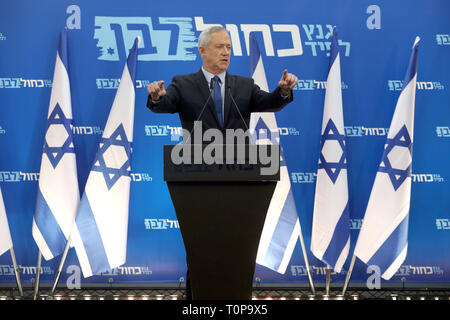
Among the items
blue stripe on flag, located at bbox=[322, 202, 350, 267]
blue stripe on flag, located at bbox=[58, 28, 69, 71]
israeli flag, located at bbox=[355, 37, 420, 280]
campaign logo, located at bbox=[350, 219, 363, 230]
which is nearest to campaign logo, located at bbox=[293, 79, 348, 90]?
israeli flag, located at bbox=[355, 37, 420, 280]

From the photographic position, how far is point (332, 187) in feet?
11.8

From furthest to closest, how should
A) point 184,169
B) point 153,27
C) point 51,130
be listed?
point 153,27
point 51,130
point 184,169

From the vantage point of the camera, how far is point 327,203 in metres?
3.59

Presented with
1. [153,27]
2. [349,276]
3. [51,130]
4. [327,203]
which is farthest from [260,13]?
[349,276]

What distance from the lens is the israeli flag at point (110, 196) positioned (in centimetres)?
346

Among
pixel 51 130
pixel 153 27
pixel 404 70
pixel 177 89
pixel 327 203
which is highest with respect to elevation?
pixel 153 27

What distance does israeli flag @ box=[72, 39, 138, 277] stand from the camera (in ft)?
11.4

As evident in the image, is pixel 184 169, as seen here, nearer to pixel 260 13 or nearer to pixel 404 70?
pixel 260 13

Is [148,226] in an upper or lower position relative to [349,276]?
upper

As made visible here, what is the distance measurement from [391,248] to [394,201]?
0.38m

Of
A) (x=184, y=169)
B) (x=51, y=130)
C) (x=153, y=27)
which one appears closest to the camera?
(x=184, y=169)

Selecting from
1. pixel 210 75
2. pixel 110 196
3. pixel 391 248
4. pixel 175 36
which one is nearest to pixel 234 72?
pixel 175 36

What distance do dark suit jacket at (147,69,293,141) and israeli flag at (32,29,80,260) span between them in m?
1.73

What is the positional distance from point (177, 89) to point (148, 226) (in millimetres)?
1997
